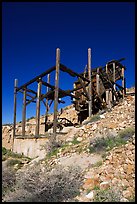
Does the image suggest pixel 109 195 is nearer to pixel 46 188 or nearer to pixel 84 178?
pixel 84 178

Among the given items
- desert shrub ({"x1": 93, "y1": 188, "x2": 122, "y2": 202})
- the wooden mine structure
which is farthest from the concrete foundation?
desert shrub ({"x1": 93, "y1": 188, "x2": 122, "y2": 202})

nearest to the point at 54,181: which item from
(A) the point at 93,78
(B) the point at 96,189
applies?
(B) the point at 96,189

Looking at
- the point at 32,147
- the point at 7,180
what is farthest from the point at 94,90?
the point at 7,180

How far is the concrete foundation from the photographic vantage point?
1066cm

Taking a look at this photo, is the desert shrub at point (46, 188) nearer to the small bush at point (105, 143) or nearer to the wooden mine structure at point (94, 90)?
the small bush at point (105, 143)

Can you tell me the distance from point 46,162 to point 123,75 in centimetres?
1234

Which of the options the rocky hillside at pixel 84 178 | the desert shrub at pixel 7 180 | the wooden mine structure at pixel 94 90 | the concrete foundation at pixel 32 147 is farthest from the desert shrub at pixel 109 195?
the wooden mine structure at pixel 94 90

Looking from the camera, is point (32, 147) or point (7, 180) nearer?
point (7, 180)

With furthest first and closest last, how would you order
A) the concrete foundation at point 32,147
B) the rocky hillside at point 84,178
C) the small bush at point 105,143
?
the concrete foundation at point 32,147 < the small bush at point 105,143 < the rocky hillside at point 84,178

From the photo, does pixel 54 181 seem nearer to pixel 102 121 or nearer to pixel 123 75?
pixel 102 121

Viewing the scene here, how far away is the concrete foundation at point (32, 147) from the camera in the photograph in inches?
420

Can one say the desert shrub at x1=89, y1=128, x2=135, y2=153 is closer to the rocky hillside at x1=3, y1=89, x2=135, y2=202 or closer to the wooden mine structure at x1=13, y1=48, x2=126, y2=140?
the rocky hillside at x1=3, y1=89, x2=135, y2=202

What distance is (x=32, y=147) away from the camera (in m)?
11.7

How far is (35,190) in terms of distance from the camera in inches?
210
